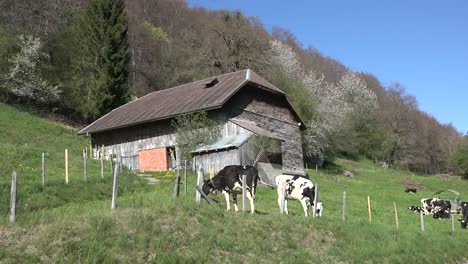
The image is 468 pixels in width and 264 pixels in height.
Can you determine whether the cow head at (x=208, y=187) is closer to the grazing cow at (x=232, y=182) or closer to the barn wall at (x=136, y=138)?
the grazing cow at (x=232, y=182)

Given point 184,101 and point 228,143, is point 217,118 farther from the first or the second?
point 184,101

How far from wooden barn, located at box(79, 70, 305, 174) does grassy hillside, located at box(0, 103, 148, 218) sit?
3671 mm

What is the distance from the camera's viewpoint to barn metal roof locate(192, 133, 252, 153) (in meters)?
30.0

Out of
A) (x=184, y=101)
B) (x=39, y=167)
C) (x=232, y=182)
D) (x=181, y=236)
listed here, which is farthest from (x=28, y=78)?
(x=181, y=236)

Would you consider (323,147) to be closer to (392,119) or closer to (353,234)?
(392,119)

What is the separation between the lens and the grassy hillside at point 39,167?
17.5m

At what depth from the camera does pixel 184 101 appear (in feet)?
120

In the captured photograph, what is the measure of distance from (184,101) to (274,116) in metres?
6.77

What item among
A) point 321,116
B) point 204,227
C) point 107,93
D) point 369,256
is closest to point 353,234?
point 369,256

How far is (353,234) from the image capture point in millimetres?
15484

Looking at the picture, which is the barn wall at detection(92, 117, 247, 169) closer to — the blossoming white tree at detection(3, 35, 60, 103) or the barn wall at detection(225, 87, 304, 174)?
the barn wall at detection(225, 87, 304, 174)

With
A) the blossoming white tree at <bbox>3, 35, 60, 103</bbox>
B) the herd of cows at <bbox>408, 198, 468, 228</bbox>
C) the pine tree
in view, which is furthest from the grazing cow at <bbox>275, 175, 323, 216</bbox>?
the blossoming white tree at <bbox>3, 35, 60, 103</bbox>

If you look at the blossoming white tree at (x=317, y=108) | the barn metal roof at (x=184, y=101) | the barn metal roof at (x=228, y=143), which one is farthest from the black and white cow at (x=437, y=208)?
the blossoming white tree at (x=317, y=108)

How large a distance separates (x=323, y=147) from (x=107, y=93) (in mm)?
23926
